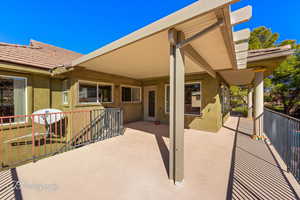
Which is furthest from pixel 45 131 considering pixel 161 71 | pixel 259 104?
pixel 259 104

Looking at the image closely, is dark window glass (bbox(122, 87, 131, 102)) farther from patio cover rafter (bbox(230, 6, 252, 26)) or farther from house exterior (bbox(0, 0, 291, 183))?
patio cover rafter (bbox(230, 6, 252, 26))

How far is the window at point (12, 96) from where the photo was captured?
4.26 m

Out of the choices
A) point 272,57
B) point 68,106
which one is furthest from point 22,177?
point 272,57

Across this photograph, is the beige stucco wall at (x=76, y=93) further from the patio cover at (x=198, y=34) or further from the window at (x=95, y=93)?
the patio cover at (x=198, y=34)

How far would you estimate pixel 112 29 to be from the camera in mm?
12016

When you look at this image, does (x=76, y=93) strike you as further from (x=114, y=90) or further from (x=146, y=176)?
(x=146, y=176)

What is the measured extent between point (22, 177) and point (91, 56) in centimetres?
296

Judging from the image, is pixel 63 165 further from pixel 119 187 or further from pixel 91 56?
pixel 91 56

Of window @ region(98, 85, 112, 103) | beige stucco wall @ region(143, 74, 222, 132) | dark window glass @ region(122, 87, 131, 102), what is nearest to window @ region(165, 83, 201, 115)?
beige stucco wall @ region(143, 74, 222, 132)

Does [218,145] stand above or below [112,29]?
below

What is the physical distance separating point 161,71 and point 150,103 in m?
2.60

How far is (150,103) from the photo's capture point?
741cm

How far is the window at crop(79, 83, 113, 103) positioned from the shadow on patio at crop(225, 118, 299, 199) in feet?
17.5

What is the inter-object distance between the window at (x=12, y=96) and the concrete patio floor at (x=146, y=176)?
3290mm
